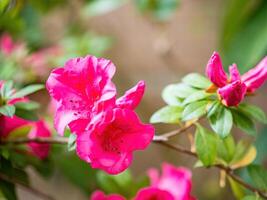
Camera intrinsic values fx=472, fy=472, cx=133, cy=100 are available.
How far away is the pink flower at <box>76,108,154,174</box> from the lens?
59cm

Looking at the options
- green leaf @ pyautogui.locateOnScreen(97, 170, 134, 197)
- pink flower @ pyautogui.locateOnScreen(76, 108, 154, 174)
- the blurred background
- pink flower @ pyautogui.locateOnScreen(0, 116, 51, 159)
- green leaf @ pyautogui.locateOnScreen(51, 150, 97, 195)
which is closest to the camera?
pink flower @ pyautogui.locateOnScreen(76, 108, 154, 174)

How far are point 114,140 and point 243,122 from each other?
0.61ft

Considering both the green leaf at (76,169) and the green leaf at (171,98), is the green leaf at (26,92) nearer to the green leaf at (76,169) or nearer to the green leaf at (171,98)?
the green leaf at (171,98)

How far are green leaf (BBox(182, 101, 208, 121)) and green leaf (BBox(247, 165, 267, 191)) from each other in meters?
0.14

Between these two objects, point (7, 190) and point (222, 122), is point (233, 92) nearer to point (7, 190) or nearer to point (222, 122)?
point (222, 122)

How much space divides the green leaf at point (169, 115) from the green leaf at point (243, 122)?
81mm

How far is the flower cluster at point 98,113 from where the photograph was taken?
59cm


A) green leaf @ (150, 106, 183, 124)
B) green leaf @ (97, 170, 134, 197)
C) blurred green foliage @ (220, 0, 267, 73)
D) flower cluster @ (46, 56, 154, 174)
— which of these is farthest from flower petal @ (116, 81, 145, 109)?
blurred green foliage @ (220, 0, 267, 73)

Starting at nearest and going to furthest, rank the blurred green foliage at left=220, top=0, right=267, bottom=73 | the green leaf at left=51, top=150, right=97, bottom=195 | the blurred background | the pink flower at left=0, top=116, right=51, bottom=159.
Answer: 1. the pink flower at left=0, top=116, right=51, bottom=159
2. the green leaf at left=51, top=150, right=97, bottom=195
3. the blurred green foliage at left=220, top=0, right=267, bottom=73
4. the blurred background

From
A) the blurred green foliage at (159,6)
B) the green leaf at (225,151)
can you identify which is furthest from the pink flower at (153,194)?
the blurred green foliage at (159,6)

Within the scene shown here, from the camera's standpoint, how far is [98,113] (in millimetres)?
593

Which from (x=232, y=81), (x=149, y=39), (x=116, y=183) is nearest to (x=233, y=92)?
(x=232, y=81)

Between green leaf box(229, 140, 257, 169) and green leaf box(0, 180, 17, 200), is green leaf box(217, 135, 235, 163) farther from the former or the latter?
green leaf box(0, 180, 17, 200)

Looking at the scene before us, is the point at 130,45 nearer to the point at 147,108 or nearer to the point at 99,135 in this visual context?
the point at 147,108
